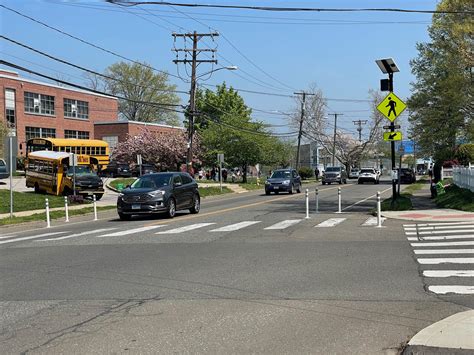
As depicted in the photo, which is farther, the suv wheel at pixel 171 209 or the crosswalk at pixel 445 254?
the suv wheel at pixel 171 209

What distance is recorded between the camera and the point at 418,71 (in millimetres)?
38688

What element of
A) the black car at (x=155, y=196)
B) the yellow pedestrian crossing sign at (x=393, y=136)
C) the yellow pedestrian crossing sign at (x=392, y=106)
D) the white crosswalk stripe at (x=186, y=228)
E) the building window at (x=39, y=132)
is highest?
the building window at (x=39, y=132)

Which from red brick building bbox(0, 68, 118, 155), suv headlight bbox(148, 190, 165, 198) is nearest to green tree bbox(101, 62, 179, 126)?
red brick building bbox(0, 68, 118, 155)

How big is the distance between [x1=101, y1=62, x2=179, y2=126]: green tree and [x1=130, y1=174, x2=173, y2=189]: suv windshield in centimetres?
7576

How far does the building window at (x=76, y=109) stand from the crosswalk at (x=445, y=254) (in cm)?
6012

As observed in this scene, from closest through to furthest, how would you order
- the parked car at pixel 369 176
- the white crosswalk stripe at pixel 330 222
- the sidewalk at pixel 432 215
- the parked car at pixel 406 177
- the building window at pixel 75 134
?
the white crosswalk stripe at pixel 330 222
the sidewalk at pixel 432 215
the parked car at pixel 406 177
the parked car at pixel 369 176
the building window at pixel 75 134

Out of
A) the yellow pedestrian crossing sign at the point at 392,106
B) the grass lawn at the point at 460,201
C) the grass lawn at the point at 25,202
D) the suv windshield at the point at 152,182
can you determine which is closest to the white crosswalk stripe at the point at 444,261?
the grass lawn at the point at 460,201

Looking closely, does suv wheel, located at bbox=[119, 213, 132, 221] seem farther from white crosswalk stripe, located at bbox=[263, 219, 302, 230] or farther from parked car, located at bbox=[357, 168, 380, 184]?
parked car, located at bbox=[357, 168, 380, 184]

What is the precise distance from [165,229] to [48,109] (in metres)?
54.5

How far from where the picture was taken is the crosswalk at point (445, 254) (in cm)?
811

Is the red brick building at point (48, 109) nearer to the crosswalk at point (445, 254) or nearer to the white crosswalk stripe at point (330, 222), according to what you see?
the white crosswalk stripe at point (330, 222)

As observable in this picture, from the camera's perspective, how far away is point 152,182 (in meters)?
20.4

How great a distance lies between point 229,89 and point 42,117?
30.0 m

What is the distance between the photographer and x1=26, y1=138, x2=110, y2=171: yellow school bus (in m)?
42.9
